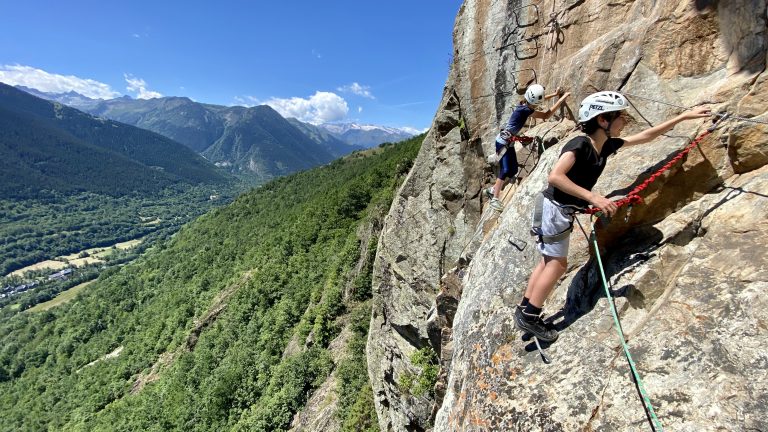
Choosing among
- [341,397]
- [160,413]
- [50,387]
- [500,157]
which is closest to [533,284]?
[500,157]

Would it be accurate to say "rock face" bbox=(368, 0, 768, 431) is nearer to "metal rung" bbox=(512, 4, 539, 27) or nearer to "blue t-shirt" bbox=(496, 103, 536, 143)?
"metal rung" bbox=(512, 4, 539, 27)

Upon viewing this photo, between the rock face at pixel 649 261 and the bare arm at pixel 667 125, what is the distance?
2.11 feet

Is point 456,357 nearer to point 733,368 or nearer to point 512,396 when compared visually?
point 512,396

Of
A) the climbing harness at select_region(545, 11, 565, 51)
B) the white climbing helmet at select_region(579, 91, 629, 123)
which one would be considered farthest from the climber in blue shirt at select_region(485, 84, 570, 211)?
the white climbing helmet at select_region(579, 91, 629, 123)

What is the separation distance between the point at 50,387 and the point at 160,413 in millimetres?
48596

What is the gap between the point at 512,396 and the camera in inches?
231

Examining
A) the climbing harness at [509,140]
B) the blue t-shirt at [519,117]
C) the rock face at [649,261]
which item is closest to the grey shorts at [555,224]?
the rock face at [649,261]

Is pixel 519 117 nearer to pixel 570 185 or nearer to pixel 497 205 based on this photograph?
pixel 497 205

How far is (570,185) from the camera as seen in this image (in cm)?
505

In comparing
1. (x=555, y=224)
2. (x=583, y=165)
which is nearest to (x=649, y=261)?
(x=555, y=224)

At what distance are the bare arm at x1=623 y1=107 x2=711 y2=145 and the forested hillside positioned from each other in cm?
1876

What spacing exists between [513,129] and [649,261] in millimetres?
5388

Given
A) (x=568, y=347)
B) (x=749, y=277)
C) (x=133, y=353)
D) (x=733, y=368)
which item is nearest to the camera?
(x=733, y=368)

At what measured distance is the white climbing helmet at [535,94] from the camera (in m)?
9.31
